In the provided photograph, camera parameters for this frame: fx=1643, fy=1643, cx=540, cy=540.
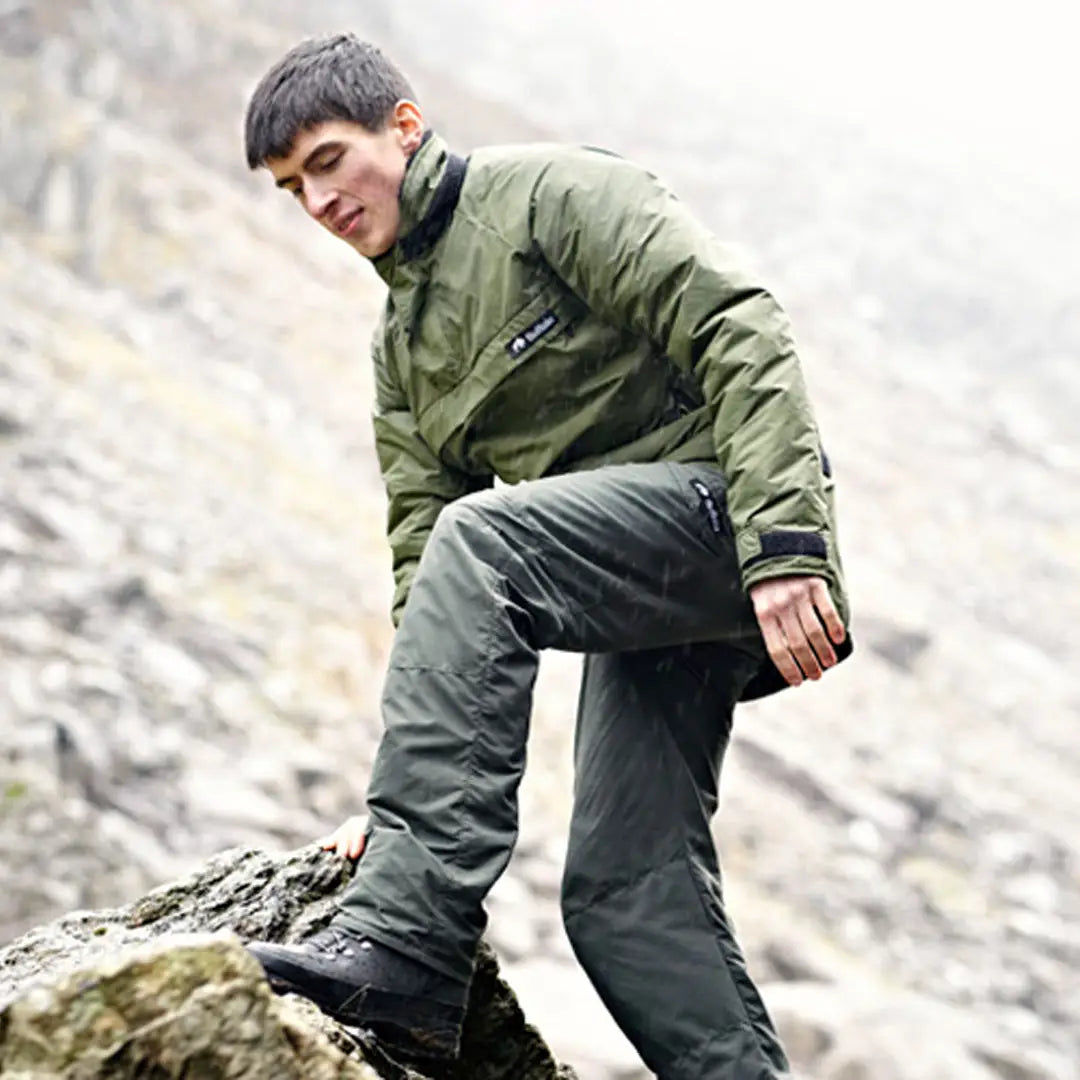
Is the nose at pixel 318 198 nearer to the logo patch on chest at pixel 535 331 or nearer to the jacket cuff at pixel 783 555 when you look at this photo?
the logo patch on chest at pixel 535 331

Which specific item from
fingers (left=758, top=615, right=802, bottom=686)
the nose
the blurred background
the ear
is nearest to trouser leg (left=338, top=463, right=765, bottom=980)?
fingers (left=758, top=615, right=802, bottom=686)

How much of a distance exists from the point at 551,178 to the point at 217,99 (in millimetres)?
32079

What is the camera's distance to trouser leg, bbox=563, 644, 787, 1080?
12.8ft

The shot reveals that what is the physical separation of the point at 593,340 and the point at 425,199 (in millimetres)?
517

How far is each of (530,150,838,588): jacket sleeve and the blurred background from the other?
7499mm

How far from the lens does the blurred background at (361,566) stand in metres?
12.9

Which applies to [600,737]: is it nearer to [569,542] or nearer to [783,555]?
[569,542]

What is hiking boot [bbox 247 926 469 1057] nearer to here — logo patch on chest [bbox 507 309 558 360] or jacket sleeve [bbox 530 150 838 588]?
jacket sleeve [bbox 530 150 838 588]

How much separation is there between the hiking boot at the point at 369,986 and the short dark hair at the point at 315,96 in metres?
1.80

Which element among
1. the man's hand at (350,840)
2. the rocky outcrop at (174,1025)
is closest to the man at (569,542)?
the rocky outcrop at (174,1025)

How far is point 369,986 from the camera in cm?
324

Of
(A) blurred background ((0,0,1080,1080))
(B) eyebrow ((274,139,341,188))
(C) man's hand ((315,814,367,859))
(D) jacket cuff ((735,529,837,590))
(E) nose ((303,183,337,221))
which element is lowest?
(A) blurred background ((0,0,1080,1080))

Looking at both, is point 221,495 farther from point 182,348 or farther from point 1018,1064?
point 1018,1064

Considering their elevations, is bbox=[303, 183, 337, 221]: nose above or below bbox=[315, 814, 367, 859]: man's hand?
above
